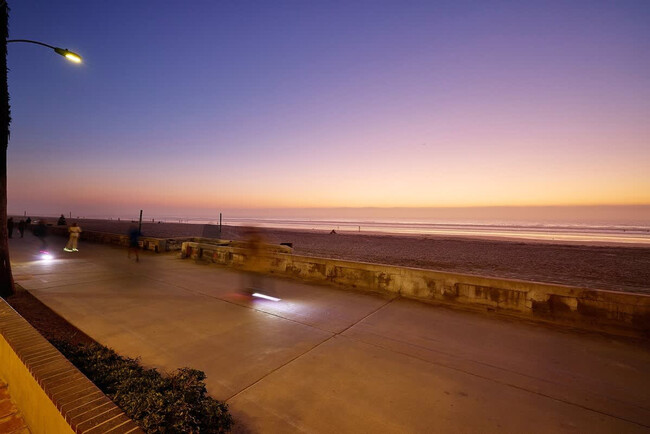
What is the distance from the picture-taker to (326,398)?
3.00 metres

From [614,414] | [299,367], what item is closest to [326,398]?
[299,367]

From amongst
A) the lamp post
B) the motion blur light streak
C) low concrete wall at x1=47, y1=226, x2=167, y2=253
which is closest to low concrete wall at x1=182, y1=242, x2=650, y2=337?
the motion blur light streak

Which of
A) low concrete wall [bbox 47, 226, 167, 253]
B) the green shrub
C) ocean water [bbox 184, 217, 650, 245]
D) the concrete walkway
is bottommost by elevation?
the concrete walkway

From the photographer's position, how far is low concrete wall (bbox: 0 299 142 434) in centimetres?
177

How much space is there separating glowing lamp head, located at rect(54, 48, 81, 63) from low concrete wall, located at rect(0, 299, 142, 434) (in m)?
5.53

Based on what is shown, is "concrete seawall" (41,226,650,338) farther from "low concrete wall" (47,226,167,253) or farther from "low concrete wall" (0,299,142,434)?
"low concrete wall" (47,226,167,253)

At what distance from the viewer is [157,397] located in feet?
7.12

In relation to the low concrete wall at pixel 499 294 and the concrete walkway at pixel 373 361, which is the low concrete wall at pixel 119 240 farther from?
the low concrete wall at pixel 499 294

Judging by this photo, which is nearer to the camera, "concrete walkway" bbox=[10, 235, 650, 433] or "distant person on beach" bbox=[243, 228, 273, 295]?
"concrete walkway" bbox=[10, 235, 650, 433]

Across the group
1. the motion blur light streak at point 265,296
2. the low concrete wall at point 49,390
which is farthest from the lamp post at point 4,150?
the motion blur light streak at point 265,296

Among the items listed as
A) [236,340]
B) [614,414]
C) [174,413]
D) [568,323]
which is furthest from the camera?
[568,323]

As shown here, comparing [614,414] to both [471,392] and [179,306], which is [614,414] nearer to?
[471,392]

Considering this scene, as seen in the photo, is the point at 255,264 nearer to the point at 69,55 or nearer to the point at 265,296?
the point at 265,296

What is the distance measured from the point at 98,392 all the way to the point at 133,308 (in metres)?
4.48
